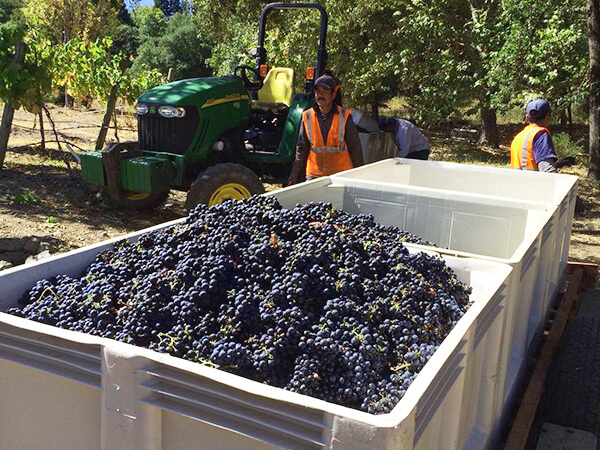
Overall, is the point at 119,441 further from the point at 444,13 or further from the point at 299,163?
the point at 444,13

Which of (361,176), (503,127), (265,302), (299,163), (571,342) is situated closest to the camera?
(265,302)

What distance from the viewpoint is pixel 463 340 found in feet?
6.06

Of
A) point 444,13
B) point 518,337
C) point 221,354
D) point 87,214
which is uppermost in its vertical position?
point 444,13

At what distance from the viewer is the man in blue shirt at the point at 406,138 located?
26.8 ft

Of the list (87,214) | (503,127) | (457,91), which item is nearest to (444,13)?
(457,91)

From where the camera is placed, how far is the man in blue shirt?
8.16 meters

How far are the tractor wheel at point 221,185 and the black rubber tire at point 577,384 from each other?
13.1 feet

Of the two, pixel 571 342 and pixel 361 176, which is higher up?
pixel 361 176

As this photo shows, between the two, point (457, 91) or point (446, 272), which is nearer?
point (446, 272)

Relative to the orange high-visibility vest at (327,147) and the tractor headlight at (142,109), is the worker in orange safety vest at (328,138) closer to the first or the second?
the orange high-visibility vest at (327,147)

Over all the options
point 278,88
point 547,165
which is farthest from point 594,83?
point 547,165

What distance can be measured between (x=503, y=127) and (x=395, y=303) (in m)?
21.9

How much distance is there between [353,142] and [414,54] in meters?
11.1

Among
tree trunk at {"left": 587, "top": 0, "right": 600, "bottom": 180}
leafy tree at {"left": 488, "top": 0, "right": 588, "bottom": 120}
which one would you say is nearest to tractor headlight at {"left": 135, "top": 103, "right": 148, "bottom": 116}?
leafy tree at {"left": 488, "top": 0, "right": 588, "bottom": 120}
